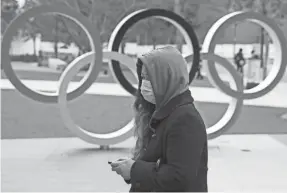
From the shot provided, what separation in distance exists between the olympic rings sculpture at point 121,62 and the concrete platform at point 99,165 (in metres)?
0.44

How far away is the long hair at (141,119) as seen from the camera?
85.1 inches

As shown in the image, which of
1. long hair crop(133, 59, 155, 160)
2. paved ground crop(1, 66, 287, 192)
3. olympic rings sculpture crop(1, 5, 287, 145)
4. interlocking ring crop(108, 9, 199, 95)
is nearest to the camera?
long hair crop(133, 59, 155, 160)

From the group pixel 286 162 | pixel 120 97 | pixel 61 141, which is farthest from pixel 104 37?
pixel 286 162

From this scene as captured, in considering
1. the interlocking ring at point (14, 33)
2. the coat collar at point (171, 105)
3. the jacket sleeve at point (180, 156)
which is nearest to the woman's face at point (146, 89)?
the coat collar at point (171, 105)

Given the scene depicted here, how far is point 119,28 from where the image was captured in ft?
26.0

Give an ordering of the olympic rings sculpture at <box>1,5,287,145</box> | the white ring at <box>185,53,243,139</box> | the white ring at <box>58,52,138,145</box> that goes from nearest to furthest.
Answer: the olympic rings sculpture at <box>1,5,287,145</box> → the white ring at <box>58,52,138,145</box> → the white ring at <box>185,53,243,139</box>

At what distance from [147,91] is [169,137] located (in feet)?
0.88

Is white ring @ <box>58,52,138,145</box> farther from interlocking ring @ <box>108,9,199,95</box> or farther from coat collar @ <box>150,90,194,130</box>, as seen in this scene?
coat collar @ <box>150,90,194,130</box>

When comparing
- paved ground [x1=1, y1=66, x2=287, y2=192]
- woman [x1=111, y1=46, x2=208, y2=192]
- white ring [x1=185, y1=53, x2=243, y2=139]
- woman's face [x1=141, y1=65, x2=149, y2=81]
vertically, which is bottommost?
paved ground [x1=1, y1=66, x2=287, y2=192]

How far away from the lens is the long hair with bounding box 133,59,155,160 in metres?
2.16

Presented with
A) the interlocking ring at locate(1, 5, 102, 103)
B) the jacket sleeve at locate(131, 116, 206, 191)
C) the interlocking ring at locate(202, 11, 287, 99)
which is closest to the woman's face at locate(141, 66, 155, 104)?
the jacket sleeve at locate(131, 116, 206, 191)

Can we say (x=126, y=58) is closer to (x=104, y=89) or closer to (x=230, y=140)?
(x=230, y=140)

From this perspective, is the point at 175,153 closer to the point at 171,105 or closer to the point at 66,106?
the point at 171,105

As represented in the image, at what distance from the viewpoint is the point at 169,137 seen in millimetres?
1938
